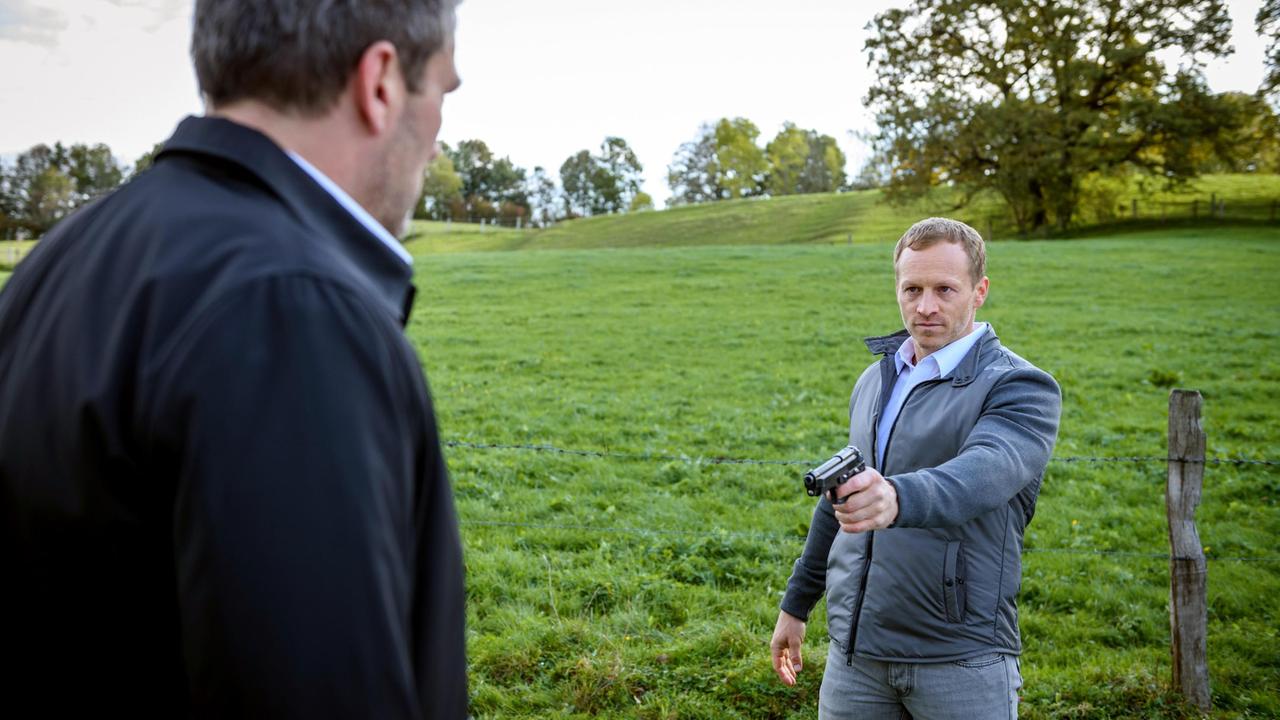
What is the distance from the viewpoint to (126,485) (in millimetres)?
1152

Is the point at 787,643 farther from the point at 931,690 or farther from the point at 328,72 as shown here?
the point at 328,72

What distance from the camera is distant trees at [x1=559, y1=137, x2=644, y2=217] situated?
4833 inches

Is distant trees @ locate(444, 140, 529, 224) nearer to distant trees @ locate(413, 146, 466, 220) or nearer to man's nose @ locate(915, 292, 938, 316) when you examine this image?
distant trees @ locate(413, 146, 466, 220)

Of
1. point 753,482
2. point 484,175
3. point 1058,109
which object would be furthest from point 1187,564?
point 484,175

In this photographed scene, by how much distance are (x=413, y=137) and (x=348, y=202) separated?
0.17 meters

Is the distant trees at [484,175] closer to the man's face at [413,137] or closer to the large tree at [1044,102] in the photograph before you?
the large tree at [1044,102]

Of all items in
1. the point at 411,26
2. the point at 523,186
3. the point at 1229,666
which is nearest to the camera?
the point at 411,26

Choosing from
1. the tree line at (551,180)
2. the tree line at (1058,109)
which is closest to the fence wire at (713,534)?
the tree line at (1058,109)

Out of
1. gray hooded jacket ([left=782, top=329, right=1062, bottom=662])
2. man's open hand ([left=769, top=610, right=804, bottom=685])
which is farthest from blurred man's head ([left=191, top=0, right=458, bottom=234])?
man's open hand ([left=769, top=610, right=804, bottom=685])

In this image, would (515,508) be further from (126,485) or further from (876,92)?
(876,92)

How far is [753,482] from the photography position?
31.7 feet

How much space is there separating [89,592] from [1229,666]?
6.71m

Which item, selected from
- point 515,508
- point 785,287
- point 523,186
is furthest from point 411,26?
point 523,186

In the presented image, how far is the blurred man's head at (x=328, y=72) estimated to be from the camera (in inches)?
50.8
